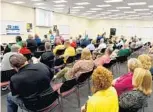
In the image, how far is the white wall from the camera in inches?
543

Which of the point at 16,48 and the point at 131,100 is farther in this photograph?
the point at 16,48

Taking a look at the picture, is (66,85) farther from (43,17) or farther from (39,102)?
(43,17)

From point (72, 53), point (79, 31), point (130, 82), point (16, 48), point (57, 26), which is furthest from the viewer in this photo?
point (79, 31)

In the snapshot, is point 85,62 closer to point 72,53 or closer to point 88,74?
point 88,74

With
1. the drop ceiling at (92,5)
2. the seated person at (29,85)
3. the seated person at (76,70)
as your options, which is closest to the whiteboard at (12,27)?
the drop ceiling at (92,5)

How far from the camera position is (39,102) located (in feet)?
10.0

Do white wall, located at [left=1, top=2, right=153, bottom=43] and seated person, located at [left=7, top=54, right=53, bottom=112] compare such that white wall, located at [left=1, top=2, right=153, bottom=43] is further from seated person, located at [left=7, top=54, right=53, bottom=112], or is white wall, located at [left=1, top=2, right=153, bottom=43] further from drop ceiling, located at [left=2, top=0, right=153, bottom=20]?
seated person, located at [left=7, top=54, right=53, bottom=112]

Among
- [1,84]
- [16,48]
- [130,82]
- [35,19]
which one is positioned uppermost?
[35,19]

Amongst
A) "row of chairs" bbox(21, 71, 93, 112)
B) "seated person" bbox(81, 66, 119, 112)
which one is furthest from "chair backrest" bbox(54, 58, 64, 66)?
"seated person" bbox(81, 66, 119, 112)

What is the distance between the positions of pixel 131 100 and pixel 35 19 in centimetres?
1407

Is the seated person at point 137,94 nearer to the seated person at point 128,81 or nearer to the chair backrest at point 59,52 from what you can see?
the seated person at point 128,81

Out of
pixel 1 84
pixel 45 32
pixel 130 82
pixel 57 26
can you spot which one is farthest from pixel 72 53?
pixel 57 26

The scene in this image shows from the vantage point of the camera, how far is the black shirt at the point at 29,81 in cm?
299

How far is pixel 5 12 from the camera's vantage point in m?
13.4
